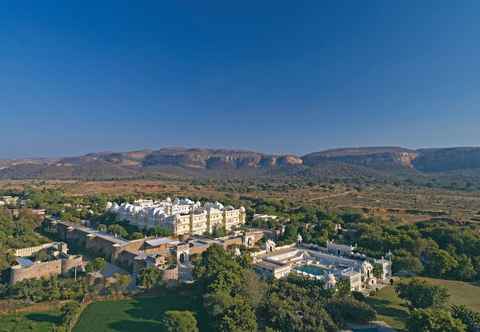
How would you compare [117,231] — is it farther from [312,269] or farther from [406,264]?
[406,264]

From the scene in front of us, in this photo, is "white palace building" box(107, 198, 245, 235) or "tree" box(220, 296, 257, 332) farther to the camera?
"white palace building" box(107, 198, 245, 235)

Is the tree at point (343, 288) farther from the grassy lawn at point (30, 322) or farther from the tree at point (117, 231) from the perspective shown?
the tree at point (117, 231)

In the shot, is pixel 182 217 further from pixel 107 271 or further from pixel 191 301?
pixel 191 301

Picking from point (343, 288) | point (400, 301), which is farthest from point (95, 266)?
point (400, 301)

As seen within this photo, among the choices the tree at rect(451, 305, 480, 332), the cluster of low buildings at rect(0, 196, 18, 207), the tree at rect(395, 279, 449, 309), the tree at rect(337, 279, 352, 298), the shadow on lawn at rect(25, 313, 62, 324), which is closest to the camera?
the tree at rect(451, 305, 480, 332)

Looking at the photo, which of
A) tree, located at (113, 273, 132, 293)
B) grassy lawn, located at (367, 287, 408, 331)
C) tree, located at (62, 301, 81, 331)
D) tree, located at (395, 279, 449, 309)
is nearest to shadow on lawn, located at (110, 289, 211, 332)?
tree, located at (113, 273, 132, 293)

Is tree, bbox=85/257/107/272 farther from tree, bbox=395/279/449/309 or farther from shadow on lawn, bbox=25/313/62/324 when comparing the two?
tree, bbox=395/279/449/309
